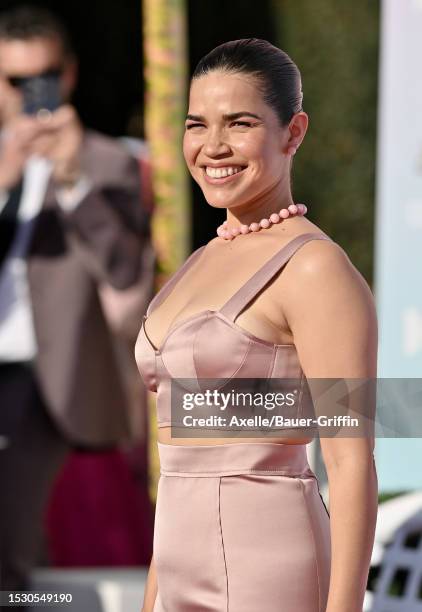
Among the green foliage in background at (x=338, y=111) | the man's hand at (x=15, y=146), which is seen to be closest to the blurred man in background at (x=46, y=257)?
the man's hand at (x=15, y=146)

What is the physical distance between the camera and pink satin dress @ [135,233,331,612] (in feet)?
5.60

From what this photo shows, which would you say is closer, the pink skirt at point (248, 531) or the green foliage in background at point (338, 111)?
the pink skirt at point (248, 531)

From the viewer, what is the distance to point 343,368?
64.4 inches

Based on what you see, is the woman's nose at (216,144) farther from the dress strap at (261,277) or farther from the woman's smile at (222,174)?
the dress strap at (261,277)

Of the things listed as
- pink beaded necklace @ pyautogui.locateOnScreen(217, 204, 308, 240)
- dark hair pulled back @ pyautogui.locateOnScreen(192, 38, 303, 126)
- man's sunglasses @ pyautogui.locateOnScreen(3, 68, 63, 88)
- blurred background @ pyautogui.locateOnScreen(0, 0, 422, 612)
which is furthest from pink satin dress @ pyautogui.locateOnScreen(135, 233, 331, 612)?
man's sunglasses @ pyautogui.locateOnScreen(3, 68, 63, 88)

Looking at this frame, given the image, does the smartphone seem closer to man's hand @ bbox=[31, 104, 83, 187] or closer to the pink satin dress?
man's hand @ bbox=[31, 104, 83, 187]

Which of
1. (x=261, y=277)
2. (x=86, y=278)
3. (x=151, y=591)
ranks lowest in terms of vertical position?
(x=86, y=278)

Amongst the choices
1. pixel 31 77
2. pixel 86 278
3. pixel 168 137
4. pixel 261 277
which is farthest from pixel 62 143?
pixel 261 277

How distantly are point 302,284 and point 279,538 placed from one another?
42cm

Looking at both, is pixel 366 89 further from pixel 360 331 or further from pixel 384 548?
pixel 360 331

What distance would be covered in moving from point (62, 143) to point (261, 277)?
303 cm

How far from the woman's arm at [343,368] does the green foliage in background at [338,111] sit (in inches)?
113

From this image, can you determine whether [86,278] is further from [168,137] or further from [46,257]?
[168,137]

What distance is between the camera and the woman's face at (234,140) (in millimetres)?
1744
